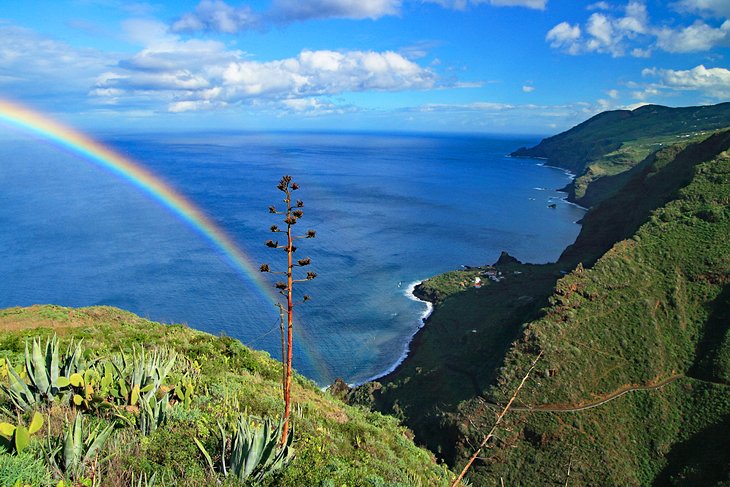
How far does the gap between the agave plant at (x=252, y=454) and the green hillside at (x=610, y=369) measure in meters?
22.6

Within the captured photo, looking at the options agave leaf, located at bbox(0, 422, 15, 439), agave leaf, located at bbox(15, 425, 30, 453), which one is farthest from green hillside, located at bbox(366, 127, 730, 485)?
agave leaf, located at bbox(0, 422, 15, 439)

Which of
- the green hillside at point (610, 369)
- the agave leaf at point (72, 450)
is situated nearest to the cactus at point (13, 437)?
the agave leaf at point (72, 450)

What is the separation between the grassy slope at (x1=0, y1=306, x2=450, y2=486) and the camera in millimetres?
7656

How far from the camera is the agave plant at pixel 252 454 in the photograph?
292 inches

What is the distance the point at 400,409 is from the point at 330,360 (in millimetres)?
13625

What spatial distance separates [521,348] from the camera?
37.0 m

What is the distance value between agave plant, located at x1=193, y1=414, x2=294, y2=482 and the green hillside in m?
22.6

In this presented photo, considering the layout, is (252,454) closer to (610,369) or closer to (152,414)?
(152,414)

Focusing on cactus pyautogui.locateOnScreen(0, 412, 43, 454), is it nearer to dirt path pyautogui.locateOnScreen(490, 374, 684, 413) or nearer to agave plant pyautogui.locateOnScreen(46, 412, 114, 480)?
agave plant pyautogui.locateOnScreen(46, 412, 114, 480)

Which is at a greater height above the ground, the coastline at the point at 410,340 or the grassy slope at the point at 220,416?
the grassy slope at the point at 220,416

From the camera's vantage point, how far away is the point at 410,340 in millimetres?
55844

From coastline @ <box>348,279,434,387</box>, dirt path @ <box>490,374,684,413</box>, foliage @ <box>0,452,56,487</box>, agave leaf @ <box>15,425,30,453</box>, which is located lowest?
coastline @ <box>348,279,434,387</box>

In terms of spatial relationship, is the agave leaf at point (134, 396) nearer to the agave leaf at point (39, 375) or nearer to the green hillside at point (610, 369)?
the agave leaf at point (39, 375)

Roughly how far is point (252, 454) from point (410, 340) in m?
49.6
